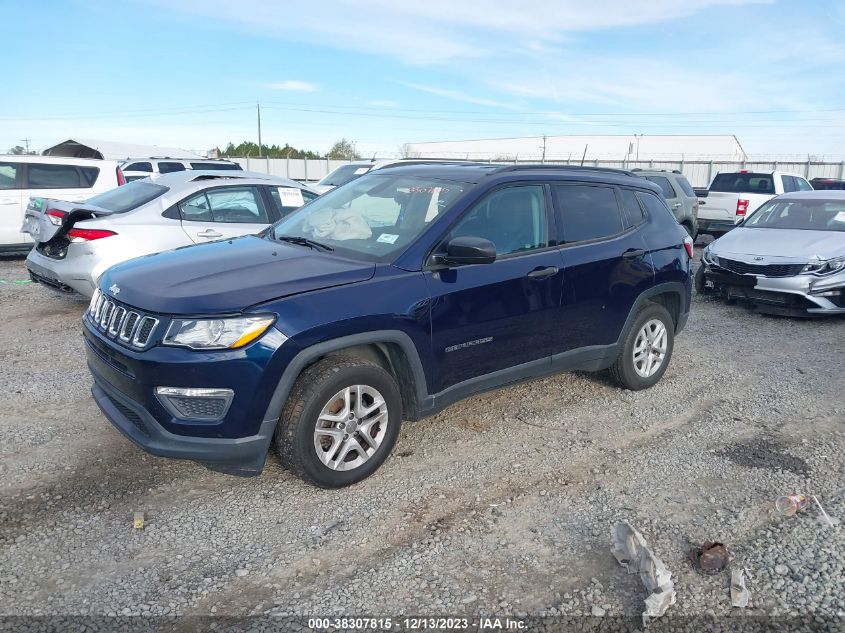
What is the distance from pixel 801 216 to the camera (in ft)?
29.7

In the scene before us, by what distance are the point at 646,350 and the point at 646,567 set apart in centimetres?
279

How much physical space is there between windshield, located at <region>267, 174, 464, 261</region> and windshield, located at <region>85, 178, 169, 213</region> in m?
3.22

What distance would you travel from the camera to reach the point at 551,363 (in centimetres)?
466

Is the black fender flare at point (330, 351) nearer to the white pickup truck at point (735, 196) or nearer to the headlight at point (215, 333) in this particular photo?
the headlight at point (215, 333)

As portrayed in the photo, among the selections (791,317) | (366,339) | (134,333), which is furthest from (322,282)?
(791,317)

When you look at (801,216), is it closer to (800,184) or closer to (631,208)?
(631,208)

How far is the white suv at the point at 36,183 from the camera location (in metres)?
10.6

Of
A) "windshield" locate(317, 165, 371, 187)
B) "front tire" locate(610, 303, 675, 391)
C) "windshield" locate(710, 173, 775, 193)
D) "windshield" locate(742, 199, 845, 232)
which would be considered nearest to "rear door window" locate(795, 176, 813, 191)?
"windshield" locate(710, 173, 775, 193)

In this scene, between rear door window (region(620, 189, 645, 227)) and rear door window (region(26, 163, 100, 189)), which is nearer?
rear door window (region(620, 189, 645, 227))

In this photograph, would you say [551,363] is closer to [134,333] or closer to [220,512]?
[220,512]

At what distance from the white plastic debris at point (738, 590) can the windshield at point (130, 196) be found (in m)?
6.62

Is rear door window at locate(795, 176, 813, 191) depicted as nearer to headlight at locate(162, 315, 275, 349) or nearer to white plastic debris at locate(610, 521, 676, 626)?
white plastic debris at locate(610, 521, 676, 626)

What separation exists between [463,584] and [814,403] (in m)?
3.77

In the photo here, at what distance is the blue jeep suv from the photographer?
130 inches
